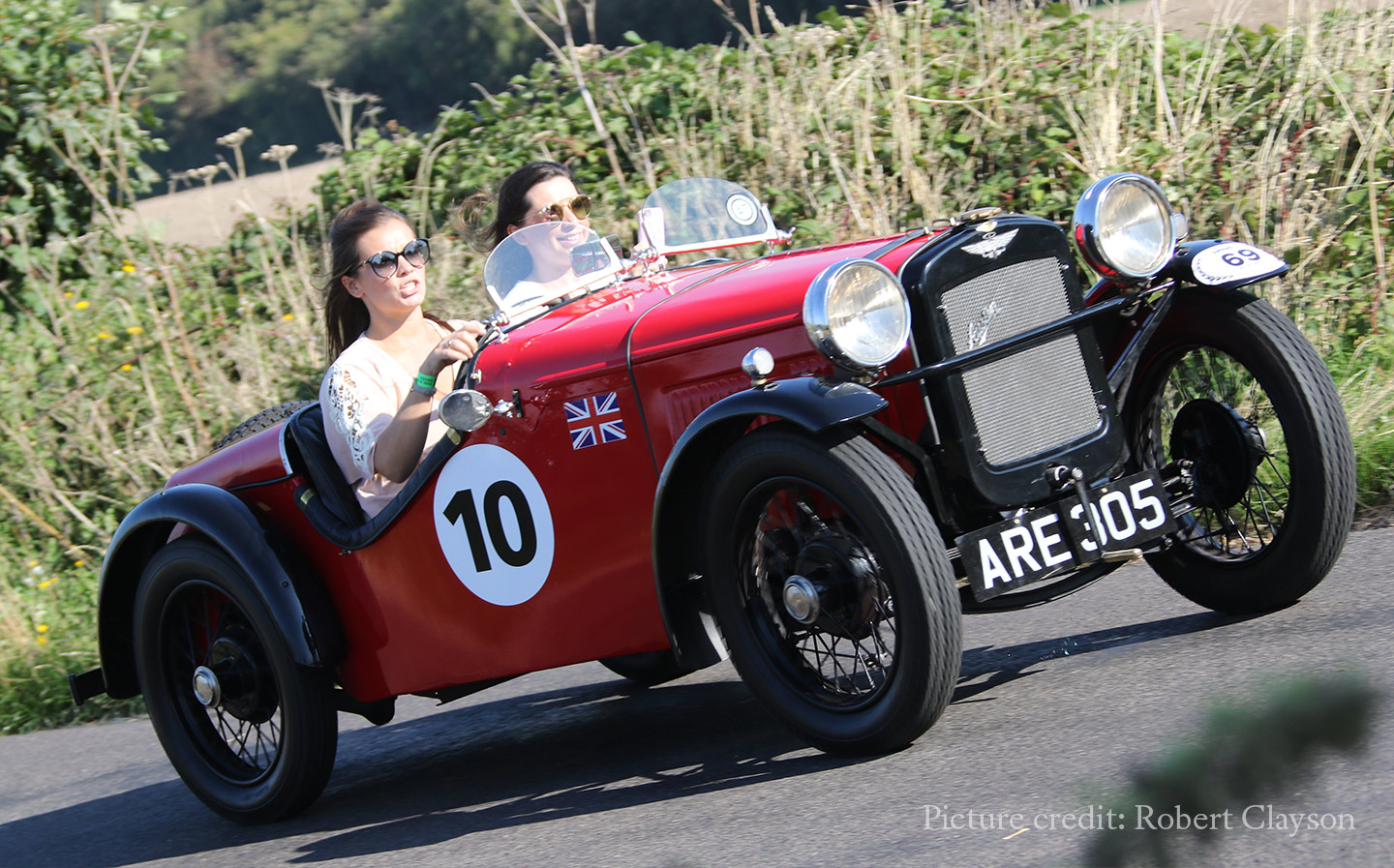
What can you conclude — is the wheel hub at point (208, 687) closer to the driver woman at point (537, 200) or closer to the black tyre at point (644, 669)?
the black tyre at point (644, 669)

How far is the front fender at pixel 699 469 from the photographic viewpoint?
115 inches

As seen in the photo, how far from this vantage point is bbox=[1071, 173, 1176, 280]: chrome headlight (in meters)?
3.45

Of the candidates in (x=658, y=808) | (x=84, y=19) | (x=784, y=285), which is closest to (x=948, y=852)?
(x=658, y=808)

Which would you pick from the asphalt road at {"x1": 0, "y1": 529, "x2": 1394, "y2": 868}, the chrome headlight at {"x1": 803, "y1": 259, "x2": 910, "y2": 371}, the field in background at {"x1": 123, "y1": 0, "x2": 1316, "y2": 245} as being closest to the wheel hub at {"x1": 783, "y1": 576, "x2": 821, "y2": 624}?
the asphalt road at {"x1": 0, "y1": 529, "x2": 1394, "y2": 868}

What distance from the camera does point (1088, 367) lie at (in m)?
3.45

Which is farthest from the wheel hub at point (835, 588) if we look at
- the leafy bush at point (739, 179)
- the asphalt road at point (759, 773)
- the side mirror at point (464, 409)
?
the leafy bush at point (739, 179)

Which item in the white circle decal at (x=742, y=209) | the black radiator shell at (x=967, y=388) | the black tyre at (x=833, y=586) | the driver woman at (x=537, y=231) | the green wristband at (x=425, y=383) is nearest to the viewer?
the black tyre at (x=833, y=586)

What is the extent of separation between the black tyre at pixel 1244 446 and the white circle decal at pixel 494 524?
5.45ft

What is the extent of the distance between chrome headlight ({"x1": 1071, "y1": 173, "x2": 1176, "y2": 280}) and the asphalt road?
989 mm

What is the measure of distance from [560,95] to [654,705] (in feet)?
20.5

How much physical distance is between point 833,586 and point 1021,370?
2.38 feet

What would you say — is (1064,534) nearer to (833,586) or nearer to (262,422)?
(833,586)

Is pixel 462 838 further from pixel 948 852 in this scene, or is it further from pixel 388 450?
pixel 948 852

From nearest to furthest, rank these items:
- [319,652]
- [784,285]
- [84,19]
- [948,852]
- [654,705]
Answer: [948,852] → [784,285] → [319,652] → [654,705] → [84,19]
